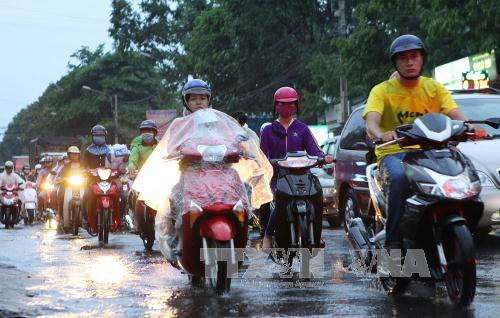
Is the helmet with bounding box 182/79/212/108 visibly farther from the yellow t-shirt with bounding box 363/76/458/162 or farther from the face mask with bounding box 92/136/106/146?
the face mask with bounding box 92/136/106/146

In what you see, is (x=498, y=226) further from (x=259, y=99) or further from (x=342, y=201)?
(x=259, y=99)

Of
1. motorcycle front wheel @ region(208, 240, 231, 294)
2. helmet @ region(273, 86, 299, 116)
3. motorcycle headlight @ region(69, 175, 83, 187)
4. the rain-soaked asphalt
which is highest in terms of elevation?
helmet @ region(273, 86, 299, 116)

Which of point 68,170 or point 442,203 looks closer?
point 442,203

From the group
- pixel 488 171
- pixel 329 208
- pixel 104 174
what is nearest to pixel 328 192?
pixel 329 208

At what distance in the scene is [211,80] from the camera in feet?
149

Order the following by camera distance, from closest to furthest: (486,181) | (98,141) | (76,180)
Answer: (486,181), (98,141), (76,180)

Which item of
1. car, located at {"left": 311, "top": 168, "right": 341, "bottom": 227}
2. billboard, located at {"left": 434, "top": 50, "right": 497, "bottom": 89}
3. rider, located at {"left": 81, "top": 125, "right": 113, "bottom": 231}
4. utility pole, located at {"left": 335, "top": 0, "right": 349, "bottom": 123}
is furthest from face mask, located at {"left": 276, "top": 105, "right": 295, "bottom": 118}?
utility pole, located at {"left": 335, "top": 0, "right": 349, "bottom": 123}

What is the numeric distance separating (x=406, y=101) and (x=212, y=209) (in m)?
1.58

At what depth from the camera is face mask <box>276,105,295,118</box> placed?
28.7ft

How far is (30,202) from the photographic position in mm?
27188

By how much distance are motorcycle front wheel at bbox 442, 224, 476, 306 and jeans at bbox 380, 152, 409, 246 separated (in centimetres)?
38

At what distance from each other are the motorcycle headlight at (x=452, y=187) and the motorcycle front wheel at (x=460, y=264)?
20 cm

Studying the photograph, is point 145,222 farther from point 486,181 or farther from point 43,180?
point 43,180

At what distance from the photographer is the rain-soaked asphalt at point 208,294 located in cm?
605
